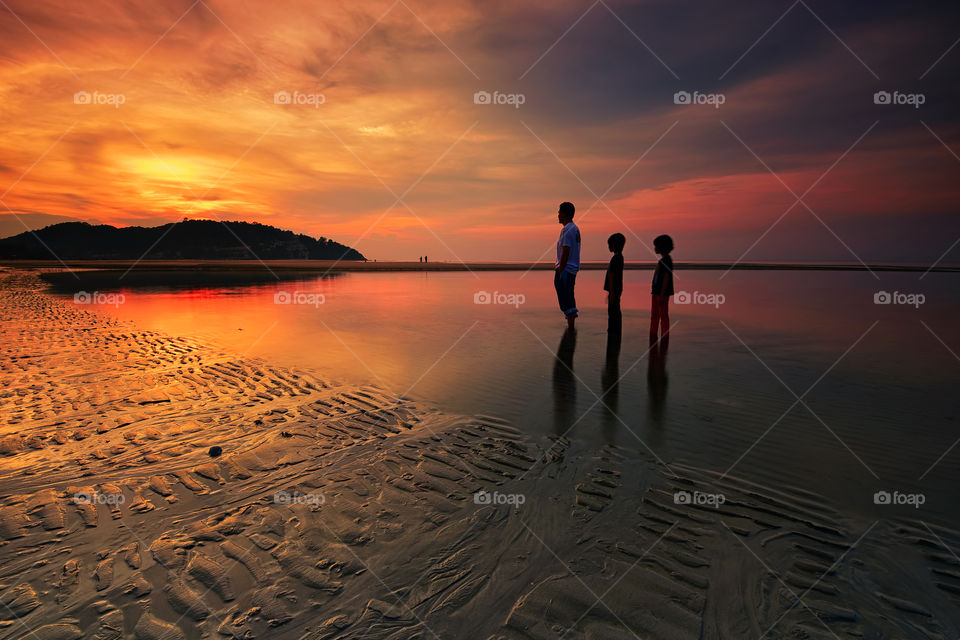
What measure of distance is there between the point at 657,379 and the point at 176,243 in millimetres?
181502

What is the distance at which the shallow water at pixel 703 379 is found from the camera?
4676 millimetres

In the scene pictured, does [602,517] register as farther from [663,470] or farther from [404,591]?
[404,591]

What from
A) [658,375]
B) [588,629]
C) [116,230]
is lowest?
[588,629]

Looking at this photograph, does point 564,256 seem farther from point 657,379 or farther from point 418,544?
point 418,544

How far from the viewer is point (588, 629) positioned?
8.27ft

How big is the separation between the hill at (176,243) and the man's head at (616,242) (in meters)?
150

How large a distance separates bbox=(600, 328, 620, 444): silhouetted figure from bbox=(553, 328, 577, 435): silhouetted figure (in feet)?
1.55

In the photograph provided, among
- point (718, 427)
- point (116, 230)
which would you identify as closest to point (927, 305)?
point (718, 427)

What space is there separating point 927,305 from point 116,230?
22096cm

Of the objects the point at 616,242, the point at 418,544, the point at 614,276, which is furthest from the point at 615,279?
the point at 418,544

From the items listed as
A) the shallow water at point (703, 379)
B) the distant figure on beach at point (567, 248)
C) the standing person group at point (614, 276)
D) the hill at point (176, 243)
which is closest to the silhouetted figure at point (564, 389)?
the shallow water at point (703, 379)

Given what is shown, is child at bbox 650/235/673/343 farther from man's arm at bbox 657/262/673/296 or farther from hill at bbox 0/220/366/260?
hill at bbox 0/220/366/260

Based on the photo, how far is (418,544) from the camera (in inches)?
129

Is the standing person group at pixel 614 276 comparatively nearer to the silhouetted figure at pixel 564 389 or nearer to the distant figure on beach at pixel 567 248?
the distant figure on beach at pixel 567 248
